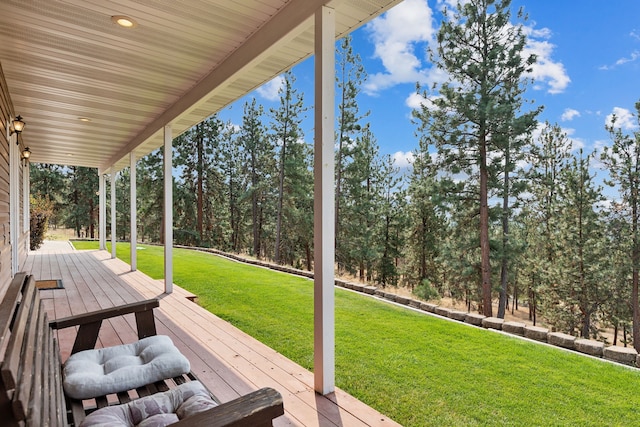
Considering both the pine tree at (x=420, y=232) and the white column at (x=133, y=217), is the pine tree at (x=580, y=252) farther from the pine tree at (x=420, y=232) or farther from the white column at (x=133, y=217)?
the white column at (x=133, y=217)

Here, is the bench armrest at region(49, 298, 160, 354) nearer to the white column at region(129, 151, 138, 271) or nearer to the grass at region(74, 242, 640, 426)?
the grass at region(74, 242, 640, 426)

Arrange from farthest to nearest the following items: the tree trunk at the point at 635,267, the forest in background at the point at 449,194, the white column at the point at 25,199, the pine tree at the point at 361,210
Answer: the pine tree at the point at 361,210 → the tree trunk at the point at 635,267 → the forest in background at the point at 449,194 → the white column at the point at 25,199

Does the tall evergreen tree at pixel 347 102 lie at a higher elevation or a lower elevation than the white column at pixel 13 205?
higher

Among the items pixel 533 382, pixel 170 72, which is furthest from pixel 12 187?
pixel 533 382

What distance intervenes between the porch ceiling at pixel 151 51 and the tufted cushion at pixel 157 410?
2146 millimetres

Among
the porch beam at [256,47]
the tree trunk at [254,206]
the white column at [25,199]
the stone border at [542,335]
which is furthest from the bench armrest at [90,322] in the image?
the tree trunk at [254,206]

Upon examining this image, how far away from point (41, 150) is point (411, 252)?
15.9 m

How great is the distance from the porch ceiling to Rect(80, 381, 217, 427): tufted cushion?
2.15m

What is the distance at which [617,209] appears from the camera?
1258 cm

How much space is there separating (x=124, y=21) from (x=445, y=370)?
3689mm

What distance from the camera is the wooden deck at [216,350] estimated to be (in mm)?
2115

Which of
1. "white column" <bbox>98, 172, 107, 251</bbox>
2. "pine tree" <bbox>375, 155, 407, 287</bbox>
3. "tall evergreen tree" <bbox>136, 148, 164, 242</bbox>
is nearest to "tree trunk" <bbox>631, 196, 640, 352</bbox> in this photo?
"pine tree" <bbox>375, 155, 407, 287</bbox>

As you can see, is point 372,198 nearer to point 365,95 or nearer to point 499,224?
point 365,95

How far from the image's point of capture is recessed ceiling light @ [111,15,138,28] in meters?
2.70
